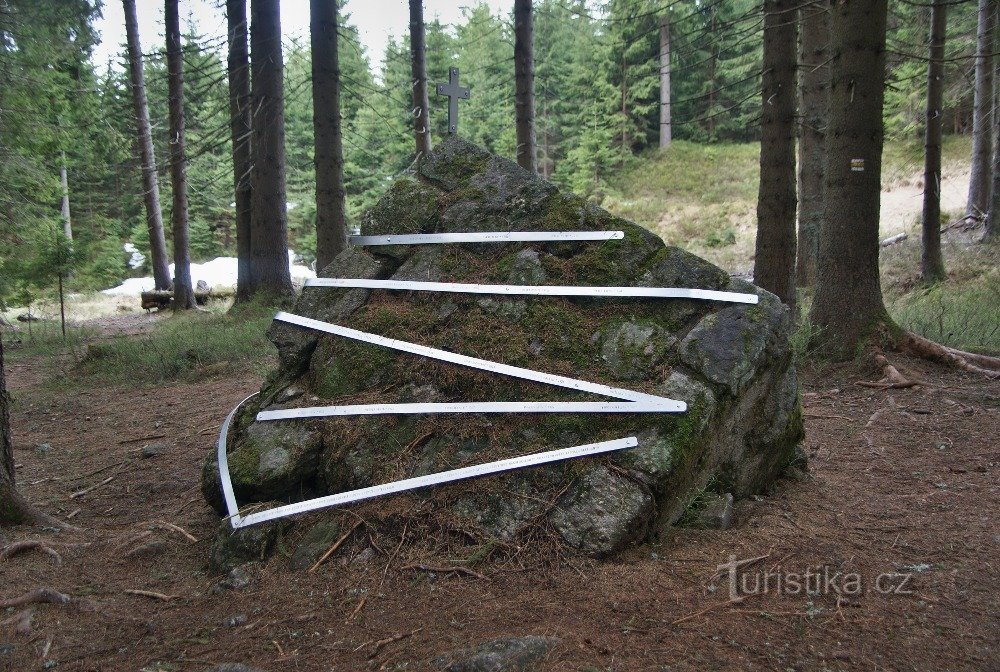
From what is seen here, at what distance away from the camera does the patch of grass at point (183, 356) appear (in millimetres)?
9602

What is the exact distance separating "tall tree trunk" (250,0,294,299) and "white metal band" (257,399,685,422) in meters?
9.94

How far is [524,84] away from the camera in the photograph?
1393cm

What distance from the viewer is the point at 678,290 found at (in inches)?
167

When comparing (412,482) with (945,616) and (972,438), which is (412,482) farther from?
(972,438)

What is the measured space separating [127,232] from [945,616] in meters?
40.8

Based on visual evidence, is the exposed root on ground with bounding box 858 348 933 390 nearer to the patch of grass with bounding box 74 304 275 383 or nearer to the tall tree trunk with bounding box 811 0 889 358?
the tall tree trunk with bounding box 811 0 889 358

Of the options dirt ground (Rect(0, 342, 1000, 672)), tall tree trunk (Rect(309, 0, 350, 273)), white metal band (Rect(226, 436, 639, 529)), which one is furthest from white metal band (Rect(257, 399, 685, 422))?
tall tree trunk (Rect(309, 0, 350, 273))

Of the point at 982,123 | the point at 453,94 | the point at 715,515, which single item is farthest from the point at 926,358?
the point at 982,123

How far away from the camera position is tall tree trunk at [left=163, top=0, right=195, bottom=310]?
17328mm

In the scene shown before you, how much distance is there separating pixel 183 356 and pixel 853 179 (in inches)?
351

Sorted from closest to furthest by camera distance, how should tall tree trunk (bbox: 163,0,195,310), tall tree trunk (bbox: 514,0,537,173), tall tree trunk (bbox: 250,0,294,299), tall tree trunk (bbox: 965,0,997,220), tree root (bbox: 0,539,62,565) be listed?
tree root (bbox: 0,539,62,565)
tall tree trunk (bbox: 250,0,294,299)
tall tree trunk (bbox: 514,0,537,173)
tall tree trunk (bbox: 965,0,997,220)
tall tree trunk (bbox: 163,0,195,310)

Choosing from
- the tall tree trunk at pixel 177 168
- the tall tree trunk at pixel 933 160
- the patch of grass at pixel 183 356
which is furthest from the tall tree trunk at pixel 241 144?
the tall tree trunk at pixel 933 160

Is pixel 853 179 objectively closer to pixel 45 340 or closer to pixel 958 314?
pixel 958 314

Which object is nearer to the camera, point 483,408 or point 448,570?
point 448,570
